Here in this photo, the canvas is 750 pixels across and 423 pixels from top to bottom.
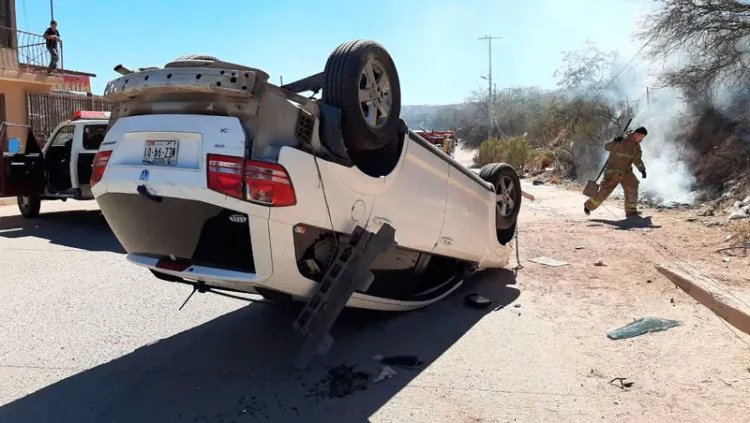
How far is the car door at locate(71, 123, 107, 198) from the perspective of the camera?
34.7 ft

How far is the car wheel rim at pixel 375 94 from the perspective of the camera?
4.28 m

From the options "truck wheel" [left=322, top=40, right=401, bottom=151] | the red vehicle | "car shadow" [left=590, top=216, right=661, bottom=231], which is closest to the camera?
Answer: "truck wheel" [left=322, top=40, right=401, bottom=151]

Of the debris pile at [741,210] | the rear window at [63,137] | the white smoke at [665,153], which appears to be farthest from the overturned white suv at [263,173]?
the white smoke at [665,153]

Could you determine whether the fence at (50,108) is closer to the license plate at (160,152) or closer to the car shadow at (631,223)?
the car shadow at (631,223)

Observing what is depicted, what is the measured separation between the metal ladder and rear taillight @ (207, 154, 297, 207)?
2.27 ft

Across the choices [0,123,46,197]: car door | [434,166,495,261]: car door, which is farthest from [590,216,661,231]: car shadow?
[0,123,46,197]: car door

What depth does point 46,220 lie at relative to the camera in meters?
11.9

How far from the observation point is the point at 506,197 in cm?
702

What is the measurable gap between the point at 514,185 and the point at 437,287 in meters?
1.96

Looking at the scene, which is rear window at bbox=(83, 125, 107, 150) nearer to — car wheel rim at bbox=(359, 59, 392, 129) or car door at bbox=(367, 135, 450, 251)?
car door at bbox=(367, 135, 450, 251)

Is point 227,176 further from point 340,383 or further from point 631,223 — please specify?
point 631,223

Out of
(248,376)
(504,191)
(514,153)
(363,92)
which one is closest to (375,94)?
(363,92)

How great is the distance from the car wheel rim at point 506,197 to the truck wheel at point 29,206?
9010 mm

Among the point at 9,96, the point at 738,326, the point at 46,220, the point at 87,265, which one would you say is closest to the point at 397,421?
the point at 738,326
